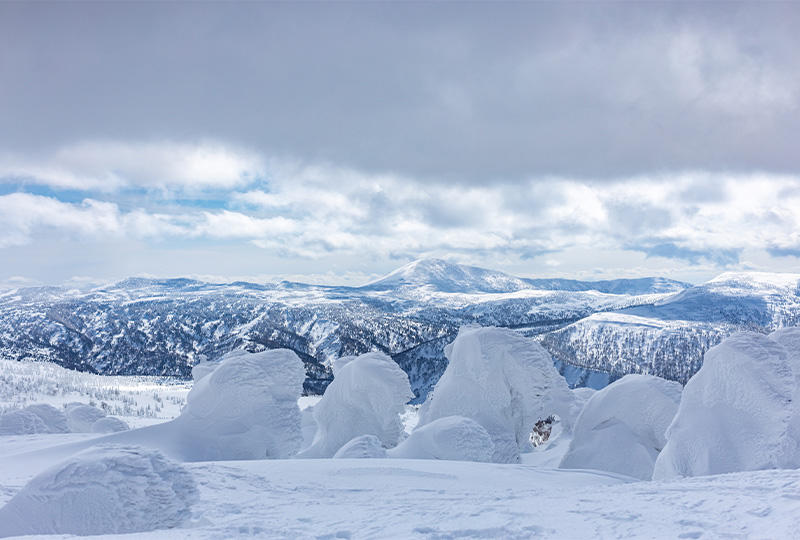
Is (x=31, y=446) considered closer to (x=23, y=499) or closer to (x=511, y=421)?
(x=23, y=499)

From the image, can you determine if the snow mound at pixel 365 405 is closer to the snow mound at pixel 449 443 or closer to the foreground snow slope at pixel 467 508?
the snow mound at pixel 449 443

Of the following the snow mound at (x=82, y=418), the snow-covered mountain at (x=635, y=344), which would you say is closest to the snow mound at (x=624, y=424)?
the snow mound at (x=82, y=418)

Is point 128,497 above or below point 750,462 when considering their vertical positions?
above

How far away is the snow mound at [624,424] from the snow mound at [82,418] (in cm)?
2254

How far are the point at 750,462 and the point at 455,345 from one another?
11096mm

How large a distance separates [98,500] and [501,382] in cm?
1479

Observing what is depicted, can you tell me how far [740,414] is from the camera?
9.68m

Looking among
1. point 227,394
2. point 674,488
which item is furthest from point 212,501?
point 227,394

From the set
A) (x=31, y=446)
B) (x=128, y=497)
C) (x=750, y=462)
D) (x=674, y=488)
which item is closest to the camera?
(x=128, y=497)

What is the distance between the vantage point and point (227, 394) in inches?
629

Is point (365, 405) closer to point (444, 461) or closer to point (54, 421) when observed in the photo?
point (444, 461)

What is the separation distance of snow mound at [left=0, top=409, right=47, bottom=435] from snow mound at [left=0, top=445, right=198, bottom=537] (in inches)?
648

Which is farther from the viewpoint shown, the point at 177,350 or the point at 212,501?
the point at 177,350

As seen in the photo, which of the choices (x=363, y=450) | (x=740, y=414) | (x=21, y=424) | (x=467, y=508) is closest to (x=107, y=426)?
(x=21, y=424)
